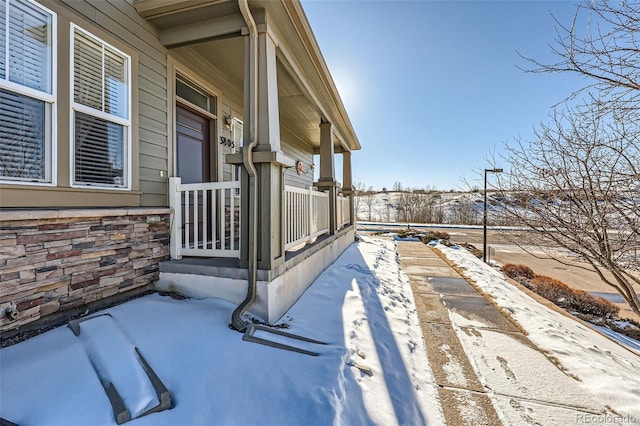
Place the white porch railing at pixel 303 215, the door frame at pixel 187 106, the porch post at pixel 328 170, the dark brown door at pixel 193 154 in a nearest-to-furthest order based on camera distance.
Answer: the door frame at pixel 187 106, the white porch railing at pixel 303 215, the dark brown door at pixel 193 154, the porch post at pixel 328 170

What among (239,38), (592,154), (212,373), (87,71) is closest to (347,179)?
(239,38)

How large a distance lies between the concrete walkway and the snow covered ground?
0.03 meters

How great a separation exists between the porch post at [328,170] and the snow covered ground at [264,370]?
2.91 metres

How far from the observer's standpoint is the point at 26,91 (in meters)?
2.06

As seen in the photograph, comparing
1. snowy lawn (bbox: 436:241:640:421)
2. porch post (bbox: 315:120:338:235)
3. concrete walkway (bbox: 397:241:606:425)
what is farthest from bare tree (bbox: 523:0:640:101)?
porch post (bbox: 315:120:338:235)

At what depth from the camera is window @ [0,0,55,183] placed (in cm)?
198

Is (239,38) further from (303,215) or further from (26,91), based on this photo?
(303,215)

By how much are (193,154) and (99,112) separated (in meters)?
1.52

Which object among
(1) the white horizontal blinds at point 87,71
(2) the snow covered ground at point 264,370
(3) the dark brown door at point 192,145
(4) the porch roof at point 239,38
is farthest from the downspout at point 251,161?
(3) the dark brown door at point 192,145

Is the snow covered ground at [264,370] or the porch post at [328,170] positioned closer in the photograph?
the snow covered ground at [264,370]

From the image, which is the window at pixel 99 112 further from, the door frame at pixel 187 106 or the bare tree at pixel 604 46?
the bare tree at pixel 604 46

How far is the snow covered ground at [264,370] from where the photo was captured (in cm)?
147

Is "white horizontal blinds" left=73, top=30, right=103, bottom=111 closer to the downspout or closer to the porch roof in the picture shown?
the porch roof

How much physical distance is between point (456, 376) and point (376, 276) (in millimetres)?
2649
